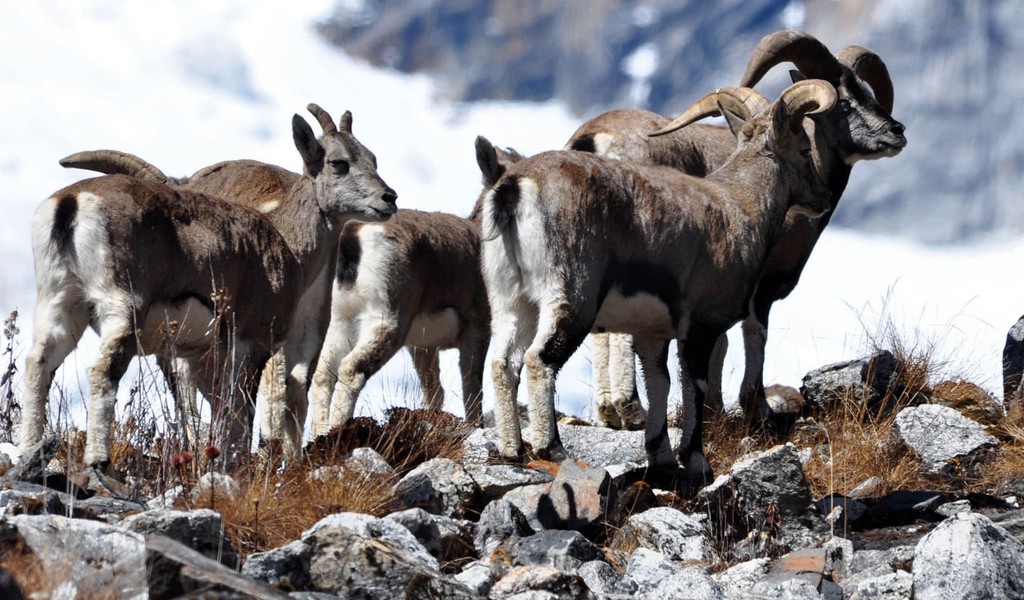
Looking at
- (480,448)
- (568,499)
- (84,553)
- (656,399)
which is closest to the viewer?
(84,553)

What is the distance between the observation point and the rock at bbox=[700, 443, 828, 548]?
852 centimetres

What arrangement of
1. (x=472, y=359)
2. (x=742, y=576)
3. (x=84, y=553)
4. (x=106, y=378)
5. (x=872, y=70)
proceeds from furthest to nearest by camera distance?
(x=872, y=70)
(x=472, y=359)
(x=106, y=378)
(x=742, y=576)
(x=84, y=553)

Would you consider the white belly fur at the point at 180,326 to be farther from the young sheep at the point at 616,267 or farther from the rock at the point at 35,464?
the young sheep at the point at 616,267

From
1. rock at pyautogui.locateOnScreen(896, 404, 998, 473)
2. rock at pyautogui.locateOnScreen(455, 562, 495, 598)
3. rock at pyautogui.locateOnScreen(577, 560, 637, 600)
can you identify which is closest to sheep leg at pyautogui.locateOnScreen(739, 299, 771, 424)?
rock at pyautogui.locateOnScreen(896, 404, 998, 473)

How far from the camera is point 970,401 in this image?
12.8m

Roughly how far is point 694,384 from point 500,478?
2026mm

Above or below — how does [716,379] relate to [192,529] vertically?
above

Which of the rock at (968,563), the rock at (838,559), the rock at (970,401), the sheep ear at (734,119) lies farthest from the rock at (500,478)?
the rock at (970,401)

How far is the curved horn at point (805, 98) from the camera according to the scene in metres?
11.2

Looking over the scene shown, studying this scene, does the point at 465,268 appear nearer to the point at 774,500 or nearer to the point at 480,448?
the point at 480,448

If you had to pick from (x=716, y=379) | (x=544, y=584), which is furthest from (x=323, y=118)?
(x=544, y=584)

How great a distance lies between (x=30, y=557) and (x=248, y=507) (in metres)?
1.63

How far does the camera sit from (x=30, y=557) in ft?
19.3

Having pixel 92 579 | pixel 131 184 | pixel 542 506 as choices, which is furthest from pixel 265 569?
pixel 131 184
